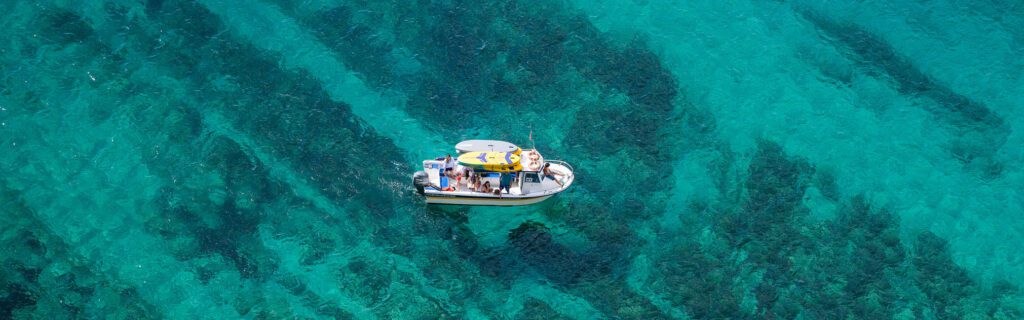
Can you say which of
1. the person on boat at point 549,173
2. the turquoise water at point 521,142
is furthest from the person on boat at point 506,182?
the person on boat at point 549,173

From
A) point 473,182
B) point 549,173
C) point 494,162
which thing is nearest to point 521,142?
point 549,173

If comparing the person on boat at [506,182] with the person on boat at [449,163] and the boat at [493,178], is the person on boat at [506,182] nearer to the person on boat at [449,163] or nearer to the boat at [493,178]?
the boat at [493,178]

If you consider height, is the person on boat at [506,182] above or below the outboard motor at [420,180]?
above

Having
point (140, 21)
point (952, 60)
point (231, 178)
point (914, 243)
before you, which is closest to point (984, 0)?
point (952, 60)

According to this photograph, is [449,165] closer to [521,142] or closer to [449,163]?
[449,163]

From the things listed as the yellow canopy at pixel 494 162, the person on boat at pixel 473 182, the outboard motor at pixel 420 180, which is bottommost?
the outboard motor at pixel 420 180

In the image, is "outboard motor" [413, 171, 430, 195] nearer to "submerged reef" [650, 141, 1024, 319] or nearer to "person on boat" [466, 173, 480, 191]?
"person on boat" [466, 173, 480, 191]

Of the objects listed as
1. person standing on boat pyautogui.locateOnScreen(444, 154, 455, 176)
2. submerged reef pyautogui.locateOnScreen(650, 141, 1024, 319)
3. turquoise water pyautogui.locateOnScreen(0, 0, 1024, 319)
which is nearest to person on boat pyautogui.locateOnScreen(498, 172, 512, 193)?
turquoise water pyautogui.locateOnScreen(0, 0, 1024, 319)
